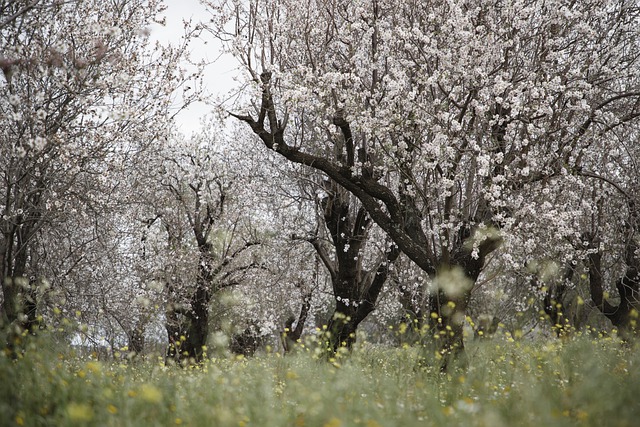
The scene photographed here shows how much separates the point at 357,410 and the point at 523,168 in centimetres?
576

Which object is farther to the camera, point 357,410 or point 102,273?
point 102,273

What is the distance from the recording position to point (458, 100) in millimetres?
9680

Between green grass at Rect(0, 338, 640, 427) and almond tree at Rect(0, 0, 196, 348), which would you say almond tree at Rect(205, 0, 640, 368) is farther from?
green grass at Rect(0, 338, 640, 427)

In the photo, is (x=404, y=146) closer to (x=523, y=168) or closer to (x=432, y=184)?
(x=432, y=184)

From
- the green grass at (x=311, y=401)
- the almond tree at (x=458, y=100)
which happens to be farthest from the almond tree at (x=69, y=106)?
the green grass at (x=311, y=401)

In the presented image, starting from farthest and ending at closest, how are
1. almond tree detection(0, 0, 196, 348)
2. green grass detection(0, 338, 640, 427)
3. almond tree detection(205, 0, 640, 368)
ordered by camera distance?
almond tree detection(205, 0, 640, 368)
almond tree detection(0, 0, 196, 348)
green grass detection(0, 338, 640, 427)

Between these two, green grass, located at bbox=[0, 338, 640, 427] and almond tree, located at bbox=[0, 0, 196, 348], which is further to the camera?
almond tree, located at bbox=[0, 0, 196, 348]

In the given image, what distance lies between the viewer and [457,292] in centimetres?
948

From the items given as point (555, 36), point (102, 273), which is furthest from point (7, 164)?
point (555, 36)

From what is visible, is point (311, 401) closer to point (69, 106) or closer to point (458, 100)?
point (69, 106)

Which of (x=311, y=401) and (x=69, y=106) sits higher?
(x=69, y=106)

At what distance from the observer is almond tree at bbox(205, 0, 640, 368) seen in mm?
8713

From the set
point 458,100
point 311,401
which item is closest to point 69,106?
point 458,100

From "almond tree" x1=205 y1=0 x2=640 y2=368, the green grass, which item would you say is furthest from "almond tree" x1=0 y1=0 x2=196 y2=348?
the green grass
